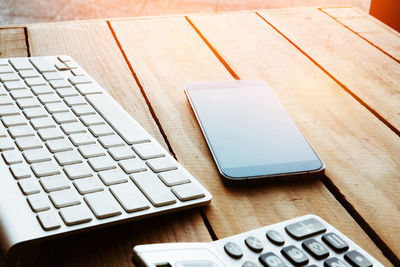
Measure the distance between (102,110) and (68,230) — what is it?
0.22 m

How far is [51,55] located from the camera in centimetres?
79

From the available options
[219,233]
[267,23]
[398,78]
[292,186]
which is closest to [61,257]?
[219,233]

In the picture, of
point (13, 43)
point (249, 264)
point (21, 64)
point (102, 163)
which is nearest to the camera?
point (249, 264)

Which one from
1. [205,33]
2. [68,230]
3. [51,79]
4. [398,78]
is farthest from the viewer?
[205,33]

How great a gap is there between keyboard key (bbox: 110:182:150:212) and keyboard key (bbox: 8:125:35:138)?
0.45 ft

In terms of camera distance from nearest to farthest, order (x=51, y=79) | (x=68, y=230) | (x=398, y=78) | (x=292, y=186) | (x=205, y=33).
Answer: (x=68, y=230) → (x=292, y=186) → (x=51, y=79) → (x=398, y=78) → (x=205, y=33)

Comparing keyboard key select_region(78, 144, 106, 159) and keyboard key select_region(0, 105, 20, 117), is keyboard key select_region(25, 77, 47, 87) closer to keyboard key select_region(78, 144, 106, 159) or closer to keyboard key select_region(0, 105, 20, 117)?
keyboard key select_region(0, 105, 20, 117)

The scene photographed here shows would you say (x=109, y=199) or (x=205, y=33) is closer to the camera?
(x=109, y=199)

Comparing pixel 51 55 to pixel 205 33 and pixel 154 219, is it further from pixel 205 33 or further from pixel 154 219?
pixel 154 219

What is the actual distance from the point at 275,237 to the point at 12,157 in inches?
10.3

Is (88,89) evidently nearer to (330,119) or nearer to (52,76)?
(52,76)

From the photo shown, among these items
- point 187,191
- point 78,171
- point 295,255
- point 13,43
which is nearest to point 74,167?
point 78,171

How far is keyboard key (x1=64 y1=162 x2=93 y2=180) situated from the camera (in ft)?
1.51

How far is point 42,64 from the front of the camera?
27.7 inches
